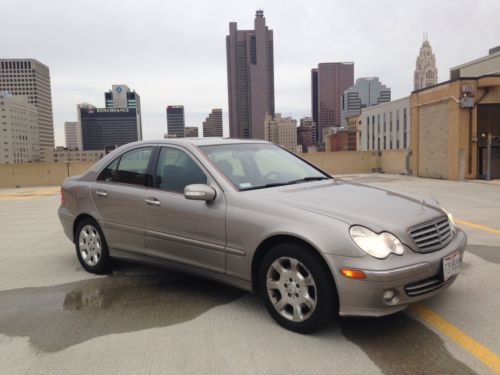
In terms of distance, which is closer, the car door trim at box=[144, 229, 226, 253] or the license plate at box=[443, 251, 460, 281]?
the license plate at box=[443, 251, 460, 281]

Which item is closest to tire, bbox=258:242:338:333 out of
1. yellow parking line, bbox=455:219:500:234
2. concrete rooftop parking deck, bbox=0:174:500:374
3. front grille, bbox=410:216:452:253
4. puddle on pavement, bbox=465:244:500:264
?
concrete rooftop parking deck, bbox=0:174:500:374

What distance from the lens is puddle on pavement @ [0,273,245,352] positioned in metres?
3.60

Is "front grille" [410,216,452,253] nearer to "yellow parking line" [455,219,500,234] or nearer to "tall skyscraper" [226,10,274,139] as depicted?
"yellow parking line" [455,219,500,234]

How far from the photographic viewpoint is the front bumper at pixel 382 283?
3.01 meters

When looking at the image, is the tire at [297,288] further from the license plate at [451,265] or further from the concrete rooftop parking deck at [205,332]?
the license plate at [451,265]

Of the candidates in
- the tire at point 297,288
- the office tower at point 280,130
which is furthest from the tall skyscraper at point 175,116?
the tire at point 297,288

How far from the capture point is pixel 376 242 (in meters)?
3.10

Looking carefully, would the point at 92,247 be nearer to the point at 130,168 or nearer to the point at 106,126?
the point at 130,168

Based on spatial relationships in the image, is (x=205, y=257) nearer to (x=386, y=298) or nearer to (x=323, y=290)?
(x=323, y=290)

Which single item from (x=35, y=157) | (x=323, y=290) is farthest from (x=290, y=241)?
(x=35, y=157)

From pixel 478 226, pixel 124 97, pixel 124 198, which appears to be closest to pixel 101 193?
pixel 124 198

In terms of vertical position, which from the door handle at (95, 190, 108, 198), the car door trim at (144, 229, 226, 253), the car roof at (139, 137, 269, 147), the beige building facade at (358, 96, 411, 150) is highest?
the beige building facade at (358, 96, 411, 150)

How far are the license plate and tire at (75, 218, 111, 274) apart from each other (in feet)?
11.7

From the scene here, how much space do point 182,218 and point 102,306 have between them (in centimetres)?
113
